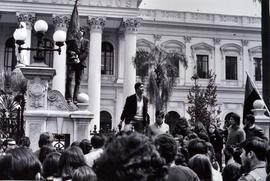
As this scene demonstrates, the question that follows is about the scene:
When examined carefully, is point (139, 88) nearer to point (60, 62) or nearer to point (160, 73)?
point (160, 73)

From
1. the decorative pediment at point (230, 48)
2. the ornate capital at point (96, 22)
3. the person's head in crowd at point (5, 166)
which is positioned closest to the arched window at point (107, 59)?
the ornate capital at point (96, 22)

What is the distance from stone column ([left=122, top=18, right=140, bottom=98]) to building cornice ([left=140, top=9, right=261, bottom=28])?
250 inches

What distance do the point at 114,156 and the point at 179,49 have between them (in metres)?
41.9

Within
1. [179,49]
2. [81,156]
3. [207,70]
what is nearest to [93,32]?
[179,49]

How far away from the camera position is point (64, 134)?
38.7 ft

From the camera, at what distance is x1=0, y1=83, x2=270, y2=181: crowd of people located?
2.37 m

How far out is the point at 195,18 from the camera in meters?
44.2

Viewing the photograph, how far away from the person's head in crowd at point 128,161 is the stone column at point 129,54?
32590 millimetres

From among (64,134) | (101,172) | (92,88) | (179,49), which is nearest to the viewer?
(101,172)

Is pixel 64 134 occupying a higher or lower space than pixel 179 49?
lower

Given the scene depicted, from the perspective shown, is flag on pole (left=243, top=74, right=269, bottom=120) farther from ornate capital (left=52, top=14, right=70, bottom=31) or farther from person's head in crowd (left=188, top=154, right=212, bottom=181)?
ornate capital (left=52, top=14, right=70, bottom=31)

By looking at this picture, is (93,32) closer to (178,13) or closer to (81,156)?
(178,13)

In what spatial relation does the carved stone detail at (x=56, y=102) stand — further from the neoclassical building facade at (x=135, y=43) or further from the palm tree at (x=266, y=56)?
A: the neoclassical building facade at (x=135, y=43)

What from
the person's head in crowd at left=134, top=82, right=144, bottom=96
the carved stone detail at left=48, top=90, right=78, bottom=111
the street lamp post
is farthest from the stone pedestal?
the person's head in crowd at left=134, top=82, right=144, bottom=96
